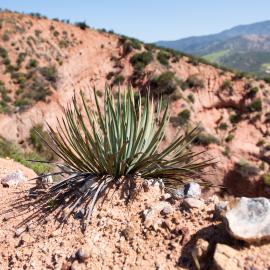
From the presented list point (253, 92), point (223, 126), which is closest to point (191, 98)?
point (223, 126)

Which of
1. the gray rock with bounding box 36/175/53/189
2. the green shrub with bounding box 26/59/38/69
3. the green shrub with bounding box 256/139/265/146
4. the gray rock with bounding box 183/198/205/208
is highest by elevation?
the gray rock with bounding box 183/198/205/208

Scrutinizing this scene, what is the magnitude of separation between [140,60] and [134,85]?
1.90m

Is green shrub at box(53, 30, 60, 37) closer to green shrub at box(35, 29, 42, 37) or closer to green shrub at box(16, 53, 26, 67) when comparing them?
green shrub at box(35, 29, 42, 37)

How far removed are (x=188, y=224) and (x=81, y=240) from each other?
100 cm

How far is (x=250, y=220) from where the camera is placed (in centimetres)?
291

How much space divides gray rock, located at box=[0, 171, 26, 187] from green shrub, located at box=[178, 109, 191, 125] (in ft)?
57.1

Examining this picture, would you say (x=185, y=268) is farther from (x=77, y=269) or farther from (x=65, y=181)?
(x=65, y=181)

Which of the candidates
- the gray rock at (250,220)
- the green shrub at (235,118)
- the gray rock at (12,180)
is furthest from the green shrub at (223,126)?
the gray rock at (250,220)

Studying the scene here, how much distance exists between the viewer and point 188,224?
346 centimetres

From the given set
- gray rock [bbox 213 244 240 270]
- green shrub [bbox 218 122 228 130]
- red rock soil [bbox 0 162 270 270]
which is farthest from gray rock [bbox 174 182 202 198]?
green shrub [bbox 218 122 228 130]

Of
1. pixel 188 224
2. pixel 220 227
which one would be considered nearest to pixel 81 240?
pixel 188 224

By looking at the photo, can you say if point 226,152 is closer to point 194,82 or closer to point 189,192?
point 194,82

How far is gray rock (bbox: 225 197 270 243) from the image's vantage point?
2865 mm

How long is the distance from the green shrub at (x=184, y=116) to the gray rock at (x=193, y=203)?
1901 cm
